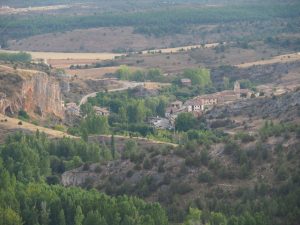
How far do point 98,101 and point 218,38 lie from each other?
78.2 m

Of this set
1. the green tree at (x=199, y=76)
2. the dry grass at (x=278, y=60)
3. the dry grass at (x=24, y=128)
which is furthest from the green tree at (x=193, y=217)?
the dry grass at (x=278, y=60)

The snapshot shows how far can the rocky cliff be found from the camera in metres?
106

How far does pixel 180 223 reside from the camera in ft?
203

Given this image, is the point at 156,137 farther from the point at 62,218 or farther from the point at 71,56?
the point at 71,56

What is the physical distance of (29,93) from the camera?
110062 millimetres

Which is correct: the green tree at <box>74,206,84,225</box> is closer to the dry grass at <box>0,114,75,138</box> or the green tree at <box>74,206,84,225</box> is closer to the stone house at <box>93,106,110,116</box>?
the dry grass at <box>0,114,75,138</box>

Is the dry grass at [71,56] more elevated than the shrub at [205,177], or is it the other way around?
the shrub at [205,177]

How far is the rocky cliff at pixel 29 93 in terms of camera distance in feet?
349

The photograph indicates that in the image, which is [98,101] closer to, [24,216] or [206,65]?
[206,65]

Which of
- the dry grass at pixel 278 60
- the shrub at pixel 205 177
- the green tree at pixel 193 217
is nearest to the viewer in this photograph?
the green tree at pixel 193 217

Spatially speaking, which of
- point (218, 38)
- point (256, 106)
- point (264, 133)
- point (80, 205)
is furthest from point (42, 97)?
point (218, 38)

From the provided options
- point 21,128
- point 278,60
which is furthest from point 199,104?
point 278,60

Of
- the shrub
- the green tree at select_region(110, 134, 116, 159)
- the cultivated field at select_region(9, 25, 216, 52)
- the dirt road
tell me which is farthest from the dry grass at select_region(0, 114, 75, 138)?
the cultivated field at select_region(9, 25, 216, 52)

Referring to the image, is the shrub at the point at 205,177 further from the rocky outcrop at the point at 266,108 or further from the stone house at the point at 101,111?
the stone house at the point at 101,111
